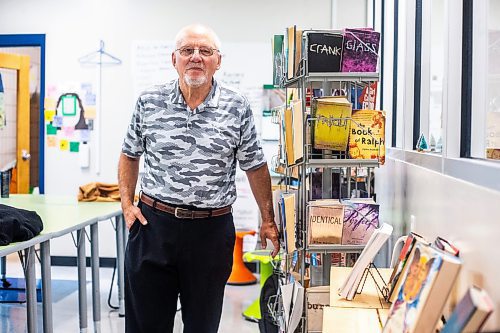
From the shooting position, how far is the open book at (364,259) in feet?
6.31

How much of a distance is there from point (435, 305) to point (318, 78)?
4.31ft

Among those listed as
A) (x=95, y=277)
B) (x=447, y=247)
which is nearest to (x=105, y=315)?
(x=95, y=277)

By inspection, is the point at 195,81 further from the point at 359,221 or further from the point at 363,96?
the point at 359,221

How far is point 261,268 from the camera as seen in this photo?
12.5 ft

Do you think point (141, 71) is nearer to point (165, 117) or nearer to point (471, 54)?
point (165, 117)

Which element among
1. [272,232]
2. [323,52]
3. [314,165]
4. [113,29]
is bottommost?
[272,232]

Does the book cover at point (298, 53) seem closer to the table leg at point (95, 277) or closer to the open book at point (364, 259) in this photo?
the open book at point (364, 259)

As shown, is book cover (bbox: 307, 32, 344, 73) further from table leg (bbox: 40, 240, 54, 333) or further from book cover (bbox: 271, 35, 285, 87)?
table leg (bbox: 40, 240, 54, 333)

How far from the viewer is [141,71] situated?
5.39 metres

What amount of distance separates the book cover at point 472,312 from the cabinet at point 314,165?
1337 mm

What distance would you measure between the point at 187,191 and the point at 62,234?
1.01 m

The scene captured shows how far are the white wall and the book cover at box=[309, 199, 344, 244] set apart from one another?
3031 mm

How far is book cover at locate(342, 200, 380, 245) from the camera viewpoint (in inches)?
96.1

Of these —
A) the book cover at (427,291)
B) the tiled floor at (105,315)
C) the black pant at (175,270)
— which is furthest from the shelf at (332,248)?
the tiled floor at (105,315)
